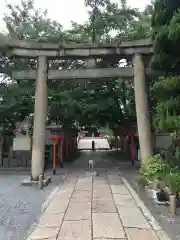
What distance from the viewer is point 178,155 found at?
411 inches

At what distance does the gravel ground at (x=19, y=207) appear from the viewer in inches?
248

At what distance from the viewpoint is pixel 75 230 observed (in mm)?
6004

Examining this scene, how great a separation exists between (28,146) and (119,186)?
6.22m

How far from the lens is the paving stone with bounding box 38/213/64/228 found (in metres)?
6.45

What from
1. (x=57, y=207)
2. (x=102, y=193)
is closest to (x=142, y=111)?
(x=102, y=193)

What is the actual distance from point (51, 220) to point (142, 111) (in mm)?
6769

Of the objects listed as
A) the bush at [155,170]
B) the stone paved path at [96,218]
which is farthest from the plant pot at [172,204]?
the bush at [155,170]

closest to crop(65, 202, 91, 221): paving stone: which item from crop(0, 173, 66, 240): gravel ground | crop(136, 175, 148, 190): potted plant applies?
crop(0, 173, 66, 240): gravel ground

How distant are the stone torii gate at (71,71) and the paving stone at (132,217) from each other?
15.6 feet

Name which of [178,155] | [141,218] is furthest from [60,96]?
[141,218]

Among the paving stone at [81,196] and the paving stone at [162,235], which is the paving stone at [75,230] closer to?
the paving stone at [162,235]

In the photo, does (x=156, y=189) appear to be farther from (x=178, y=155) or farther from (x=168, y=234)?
(x=168, y=234)

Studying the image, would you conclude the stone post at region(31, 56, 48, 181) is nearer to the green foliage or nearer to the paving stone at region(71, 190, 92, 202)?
the paving stone at region(71, 190, 92, 202)

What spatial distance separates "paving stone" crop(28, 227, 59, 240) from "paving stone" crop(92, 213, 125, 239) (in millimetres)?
738
